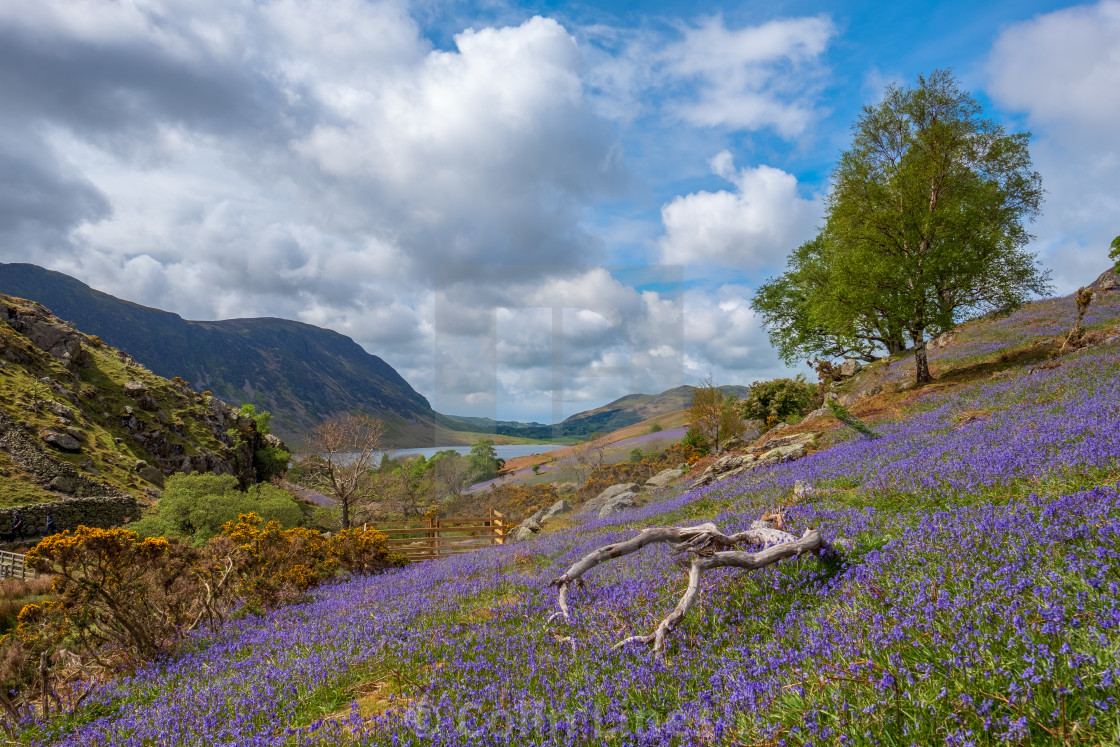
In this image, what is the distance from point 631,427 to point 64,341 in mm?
62027

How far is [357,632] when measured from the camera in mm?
6758

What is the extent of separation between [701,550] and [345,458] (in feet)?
126

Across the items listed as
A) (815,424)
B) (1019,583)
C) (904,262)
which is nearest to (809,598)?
(1019,583)

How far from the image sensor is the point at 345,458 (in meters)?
38.8

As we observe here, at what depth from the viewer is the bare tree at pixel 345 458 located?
3366 centimetres

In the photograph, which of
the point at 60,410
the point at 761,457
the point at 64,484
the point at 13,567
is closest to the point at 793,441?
the point at 761,457

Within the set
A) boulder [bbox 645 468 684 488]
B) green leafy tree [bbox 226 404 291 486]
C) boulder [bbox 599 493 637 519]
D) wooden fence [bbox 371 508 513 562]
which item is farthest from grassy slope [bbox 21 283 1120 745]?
green leafy tree [bbox 226 404 291 486]

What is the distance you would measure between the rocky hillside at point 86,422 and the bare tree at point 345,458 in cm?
1590

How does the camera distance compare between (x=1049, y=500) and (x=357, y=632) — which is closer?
(x=1049, y=500)

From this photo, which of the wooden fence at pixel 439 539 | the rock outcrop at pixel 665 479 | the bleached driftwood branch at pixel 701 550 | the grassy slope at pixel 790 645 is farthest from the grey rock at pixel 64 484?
the bleached driftwood branch at pixel 701 550

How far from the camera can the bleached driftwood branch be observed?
195 inches

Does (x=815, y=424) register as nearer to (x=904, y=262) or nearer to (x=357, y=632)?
(x=904, y=262)

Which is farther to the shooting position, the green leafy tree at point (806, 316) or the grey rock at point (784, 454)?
the green leafy tree at point (806, 316)

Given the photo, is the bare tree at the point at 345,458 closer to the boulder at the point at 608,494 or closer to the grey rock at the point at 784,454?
the boulder at the point at 608,494
